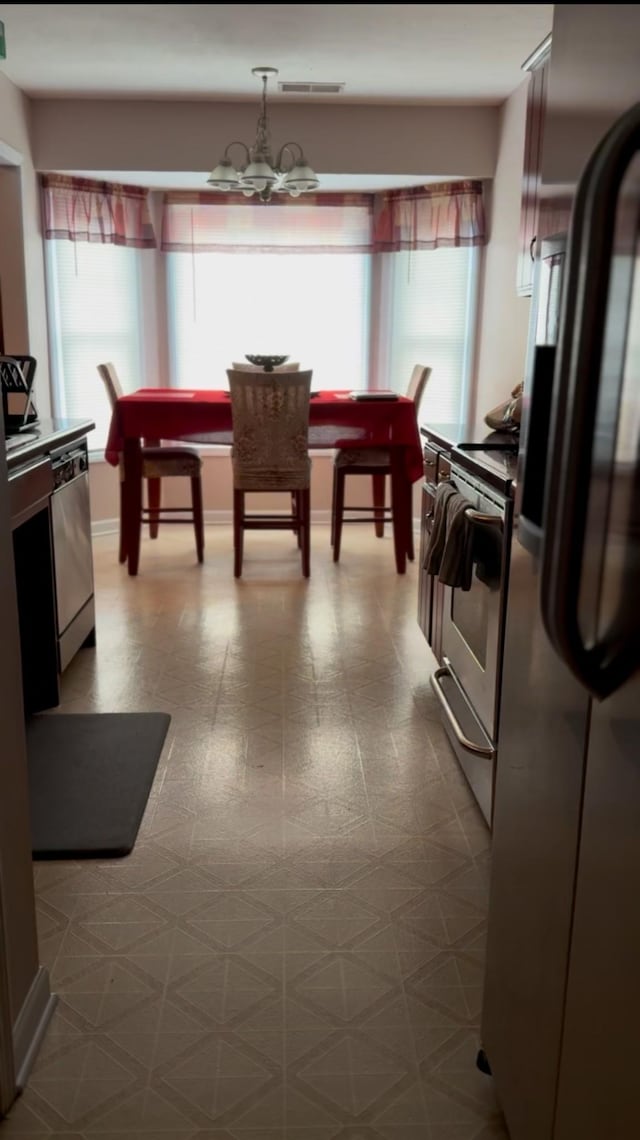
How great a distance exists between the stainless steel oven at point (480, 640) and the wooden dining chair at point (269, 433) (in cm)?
184

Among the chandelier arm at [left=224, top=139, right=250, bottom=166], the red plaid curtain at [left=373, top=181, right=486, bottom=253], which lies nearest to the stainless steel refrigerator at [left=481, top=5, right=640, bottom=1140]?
the chandelier arm at [left=224, top=139, right=250, bottom=166]

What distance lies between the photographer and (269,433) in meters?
4.36

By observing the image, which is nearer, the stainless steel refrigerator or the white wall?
the stainless steel refrigerator

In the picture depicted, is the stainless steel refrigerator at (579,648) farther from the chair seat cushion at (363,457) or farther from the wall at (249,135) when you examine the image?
the wall at (249,135)

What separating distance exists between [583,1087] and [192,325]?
213 inches

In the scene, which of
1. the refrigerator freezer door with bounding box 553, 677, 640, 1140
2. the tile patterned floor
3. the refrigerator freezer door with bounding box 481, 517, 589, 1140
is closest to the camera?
the refrigerator freezer door with bounding box 553, 677, 640, 1140

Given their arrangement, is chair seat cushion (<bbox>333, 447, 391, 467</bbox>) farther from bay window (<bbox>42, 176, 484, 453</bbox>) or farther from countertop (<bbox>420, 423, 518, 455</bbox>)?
countertop (<bbox>420, 423, 518, 455</bbox>)

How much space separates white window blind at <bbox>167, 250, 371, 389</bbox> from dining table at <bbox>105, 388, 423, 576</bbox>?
1.20m

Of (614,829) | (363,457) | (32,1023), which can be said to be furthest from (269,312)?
(614,829)

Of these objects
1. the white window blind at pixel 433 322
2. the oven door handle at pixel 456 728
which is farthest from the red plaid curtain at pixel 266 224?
the oven door handle at pixel 456 728

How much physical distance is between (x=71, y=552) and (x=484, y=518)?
5.66 ft

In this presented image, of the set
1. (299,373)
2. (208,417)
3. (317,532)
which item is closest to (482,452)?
(299,373)

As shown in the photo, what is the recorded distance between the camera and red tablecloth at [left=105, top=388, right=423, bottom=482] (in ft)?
14.7

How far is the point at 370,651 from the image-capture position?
3615 mm
